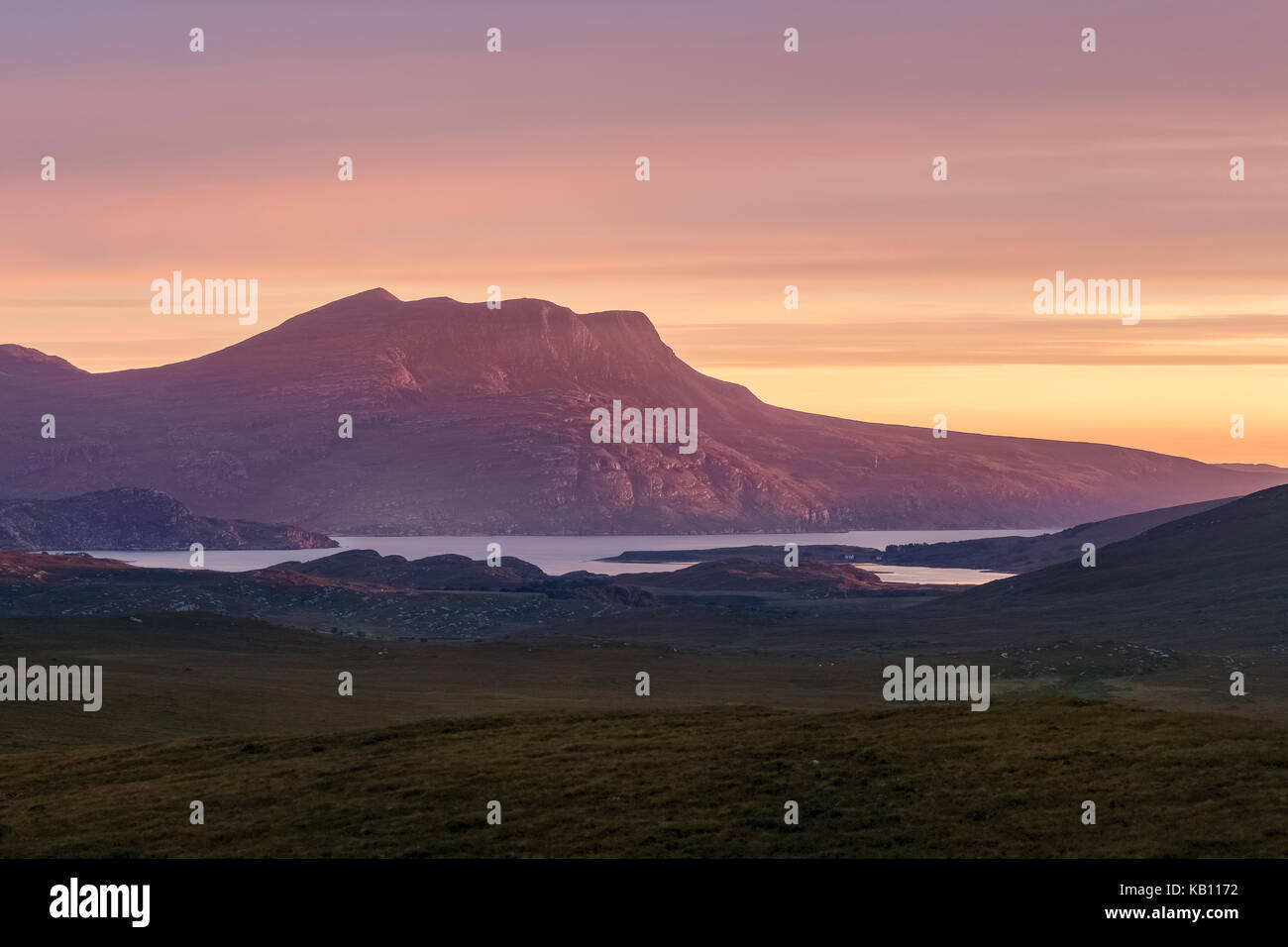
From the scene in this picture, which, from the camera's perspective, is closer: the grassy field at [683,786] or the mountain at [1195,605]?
the grassy field at [683,786]

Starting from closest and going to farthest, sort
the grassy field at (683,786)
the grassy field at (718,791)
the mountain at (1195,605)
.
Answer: the grassy field at (718,791) < the grassy field at (683,786) < the mountain at (1195,605)

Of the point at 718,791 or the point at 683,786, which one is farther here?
the point at 683,786

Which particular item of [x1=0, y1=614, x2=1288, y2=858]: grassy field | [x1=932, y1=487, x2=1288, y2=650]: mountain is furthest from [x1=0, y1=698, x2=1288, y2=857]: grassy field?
[x1=932, y1=487, x2=1288, y2=650]: mountain

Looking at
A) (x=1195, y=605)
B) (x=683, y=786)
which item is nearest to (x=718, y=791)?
(x=683, y=786)

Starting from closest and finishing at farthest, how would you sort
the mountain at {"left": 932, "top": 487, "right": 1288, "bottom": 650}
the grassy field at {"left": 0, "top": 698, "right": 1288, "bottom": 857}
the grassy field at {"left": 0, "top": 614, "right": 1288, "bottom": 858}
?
the grassy field at {"left": 0, "top": 698, "right": 1288, "bottom": 857}
the grassy field at {"left": 0, "top": 614, "right": 1288, "bottom": 858}
the mountain at {"left": 932, "top": 487, "right": 1288, "bottom": 650}

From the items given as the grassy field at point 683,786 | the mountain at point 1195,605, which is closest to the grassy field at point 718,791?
the grassy field at point 683,786

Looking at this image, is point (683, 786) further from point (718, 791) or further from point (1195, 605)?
point (1195, 605)

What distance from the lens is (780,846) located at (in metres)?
36.6

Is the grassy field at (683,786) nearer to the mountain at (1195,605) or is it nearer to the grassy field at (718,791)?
the grassy field at (718,791)

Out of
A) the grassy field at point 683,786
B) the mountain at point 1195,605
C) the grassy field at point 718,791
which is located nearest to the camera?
the grassy field at point 718,791

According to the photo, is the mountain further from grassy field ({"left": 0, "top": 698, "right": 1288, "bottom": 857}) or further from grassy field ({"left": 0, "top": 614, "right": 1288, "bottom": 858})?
grassy field ({"left": 0, "top": 698, "right": 1288, "bottom": 857})

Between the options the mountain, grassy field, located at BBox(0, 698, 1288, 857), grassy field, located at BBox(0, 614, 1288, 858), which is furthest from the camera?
the mountain
